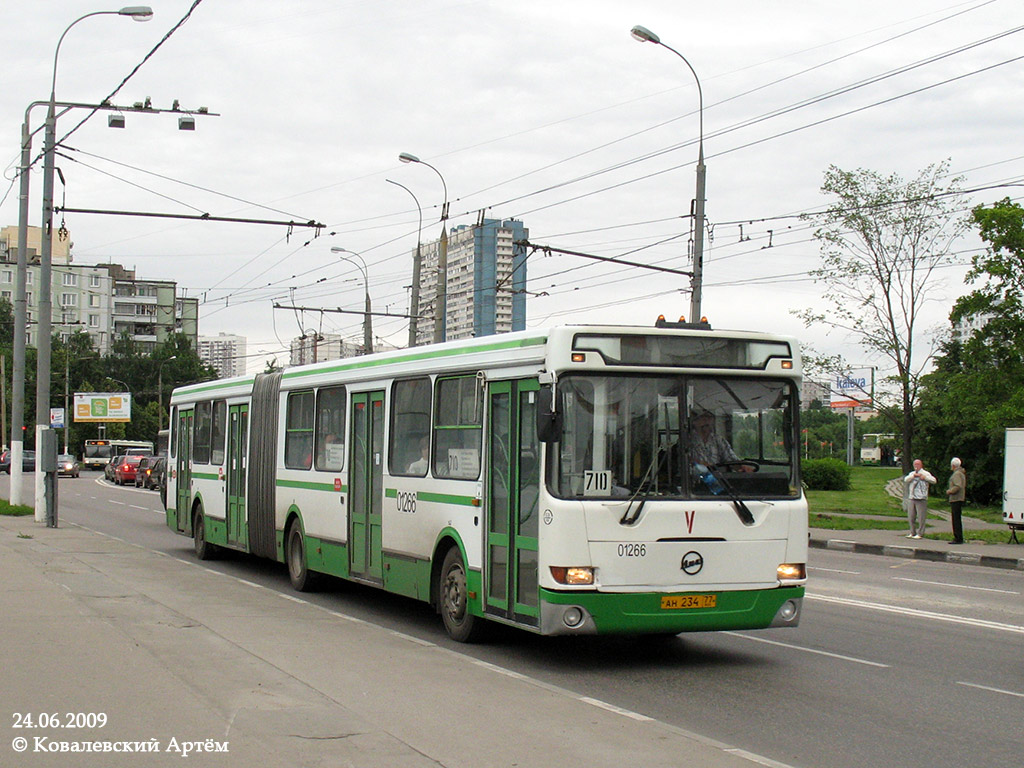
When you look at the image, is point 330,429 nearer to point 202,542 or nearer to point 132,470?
point 202,542

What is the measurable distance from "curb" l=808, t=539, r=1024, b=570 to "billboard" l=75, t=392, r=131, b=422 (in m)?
79.8

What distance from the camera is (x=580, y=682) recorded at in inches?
364

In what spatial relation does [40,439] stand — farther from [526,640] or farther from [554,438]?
[554,438]

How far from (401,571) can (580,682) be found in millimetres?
3404

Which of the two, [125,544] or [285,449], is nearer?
[285,449]

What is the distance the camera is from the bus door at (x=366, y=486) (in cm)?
1285

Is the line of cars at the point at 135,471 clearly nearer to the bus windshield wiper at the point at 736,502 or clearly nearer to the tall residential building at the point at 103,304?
the bus windshield wiper at the point at 736,502

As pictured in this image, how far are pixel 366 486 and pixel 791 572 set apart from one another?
5.07 metres

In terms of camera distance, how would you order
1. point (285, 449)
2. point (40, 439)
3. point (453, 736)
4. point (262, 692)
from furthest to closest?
1. point (40, 439)
2. point (285, 449)
3. point (262, 692)
4. point (453, 736)

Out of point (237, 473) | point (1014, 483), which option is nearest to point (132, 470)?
point (237, 473)

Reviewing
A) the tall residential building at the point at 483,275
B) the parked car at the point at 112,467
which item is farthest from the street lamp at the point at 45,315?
the parked car at the point at 112,467

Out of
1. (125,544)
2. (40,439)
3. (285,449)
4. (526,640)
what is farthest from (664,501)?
(40,439)

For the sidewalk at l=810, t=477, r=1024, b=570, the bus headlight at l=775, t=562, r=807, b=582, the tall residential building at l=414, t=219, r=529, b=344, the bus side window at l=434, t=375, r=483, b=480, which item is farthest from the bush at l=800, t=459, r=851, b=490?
the bus headlight at l=775, t=562, r=807, b=582

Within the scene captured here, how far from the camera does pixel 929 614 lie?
13.3m
